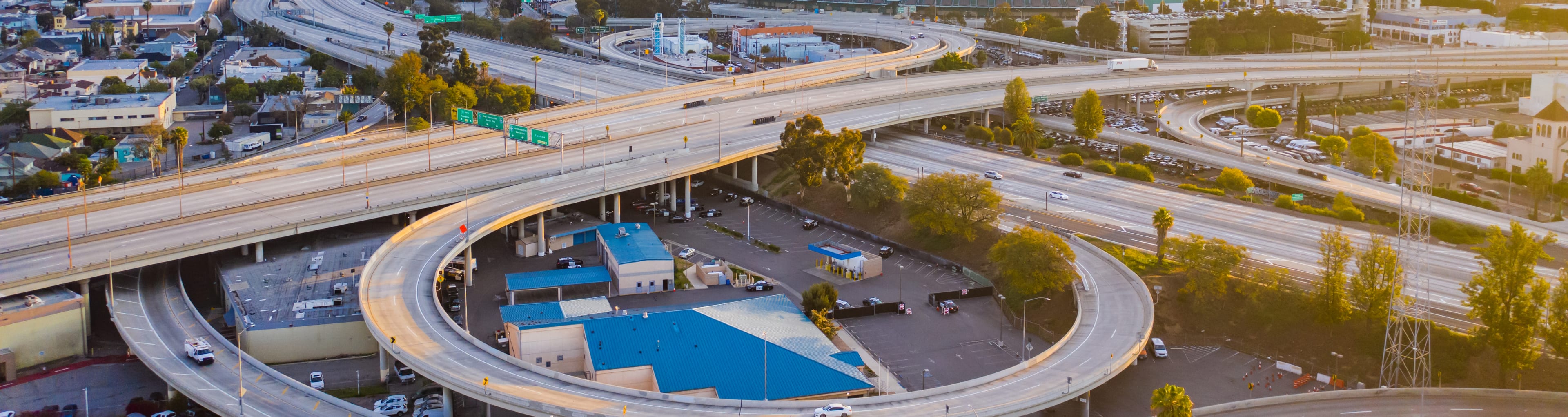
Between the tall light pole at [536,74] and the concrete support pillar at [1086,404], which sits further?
the tall light pole at [536,74]

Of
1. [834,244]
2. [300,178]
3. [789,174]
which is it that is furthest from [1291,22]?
[300,178]

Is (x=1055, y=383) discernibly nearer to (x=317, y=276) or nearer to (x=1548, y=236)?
(x=1548, y=236)

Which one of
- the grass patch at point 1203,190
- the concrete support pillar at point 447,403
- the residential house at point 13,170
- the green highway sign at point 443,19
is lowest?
the concrete support pillar at point 447,403

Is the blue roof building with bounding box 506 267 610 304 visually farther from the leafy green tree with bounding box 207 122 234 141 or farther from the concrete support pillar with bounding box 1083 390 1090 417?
the leafy green tree with bounding box 207 122 234 141

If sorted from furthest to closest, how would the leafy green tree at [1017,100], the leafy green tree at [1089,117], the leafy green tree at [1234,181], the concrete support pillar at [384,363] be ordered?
the leafy green tree at [1017,100], the leafy green tree at [1089,117], the leafy green tree at [1234,181], the concrete support pillar at [384,363]

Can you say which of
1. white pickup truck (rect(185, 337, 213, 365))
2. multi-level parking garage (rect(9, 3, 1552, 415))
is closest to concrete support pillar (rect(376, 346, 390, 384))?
multi-level parking garage (rect(9, 3, 1552, 415))

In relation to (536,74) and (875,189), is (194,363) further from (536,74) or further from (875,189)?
(536,74)

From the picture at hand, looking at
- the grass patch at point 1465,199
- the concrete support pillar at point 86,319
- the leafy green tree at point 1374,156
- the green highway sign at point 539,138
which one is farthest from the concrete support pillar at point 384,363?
the leafy green tree at point 1374,156

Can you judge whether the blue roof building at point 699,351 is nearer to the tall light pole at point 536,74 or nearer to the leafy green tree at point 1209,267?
the leafy green tree at point 1209,267

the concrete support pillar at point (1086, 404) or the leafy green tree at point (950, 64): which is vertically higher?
the leafy green tree at point (950, 64)
